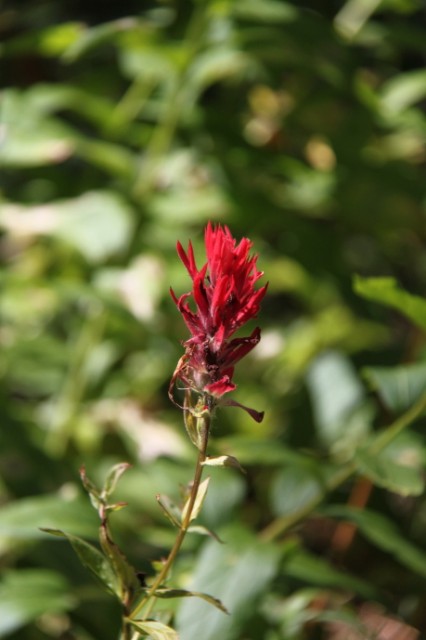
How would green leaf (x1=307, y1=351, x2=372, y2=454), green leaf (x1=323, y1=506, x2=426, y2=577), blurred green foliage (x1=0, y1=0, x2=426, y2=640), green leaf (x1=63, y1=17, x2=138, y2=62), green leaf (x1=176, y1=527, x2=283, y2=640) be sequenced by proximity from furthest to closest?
green leaf (x1=307, y1=351, x2=372, y2=454)
green leaf (x1=63, y1=17, x2=138, y2=62)
blurred green foliage (x1=0, y1=0, x2=426, y2=640)
green leaf (x1=323, y1=506, x2=426, y2=577)
green leaf (x1=176, y1=527, x2=283, y2=640)

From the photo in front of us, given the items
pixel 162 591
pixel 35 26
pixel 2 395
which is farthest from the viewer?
pixel 35 26

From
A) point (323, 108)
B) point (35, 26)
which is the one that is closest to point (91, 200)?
point (323, 108)

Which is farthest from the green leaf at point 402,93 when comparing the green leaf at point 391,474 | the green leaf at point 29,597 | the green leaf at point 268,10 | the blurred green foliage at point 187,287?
the green leaf at point 29,597

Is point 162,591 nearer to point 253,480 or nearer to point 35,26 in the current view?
point 253,480

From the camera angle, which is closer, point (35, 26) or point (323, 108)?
point (323, 108)

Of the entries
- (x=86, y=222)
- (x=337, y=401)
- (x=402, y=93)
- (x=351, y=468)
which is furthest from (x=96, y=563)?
(x=402, y=93)

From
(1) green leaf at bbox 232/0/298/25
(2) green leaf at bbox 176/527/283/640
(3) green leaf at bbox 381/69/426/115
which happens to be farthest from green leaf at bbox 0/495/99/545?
(3) green leaf at bbox 381/69/426/115

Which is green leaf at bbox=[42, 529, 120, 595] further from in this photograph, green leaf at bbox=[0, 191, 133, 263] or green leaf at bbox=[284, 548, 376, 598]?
green leaf at bbox=[0, 191, 133, 263]
